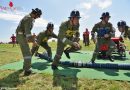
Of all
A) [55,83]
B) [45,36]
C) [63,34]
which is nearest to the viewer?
[55,83]

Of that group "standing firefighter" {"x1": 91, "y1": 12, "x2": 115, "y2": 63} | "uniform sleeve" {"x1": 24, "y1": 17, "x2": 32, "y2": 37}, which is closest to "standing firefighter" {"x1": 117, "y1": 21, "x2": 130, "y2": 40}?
Answer: "standing firefighter" {"x1": 91, "y1": 12, "x2": 115, "y2": 63}

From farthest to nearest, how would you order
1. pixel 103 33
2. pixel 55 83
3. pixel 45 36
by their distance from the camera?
pixel 45 36, pixel 103 33, pixel 55 83

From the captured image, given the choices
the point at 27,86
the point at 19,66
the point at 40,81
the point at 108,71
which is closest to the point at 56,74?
the point at 40,81

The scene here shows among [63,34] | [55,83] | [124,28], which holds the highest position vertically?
[124,28]

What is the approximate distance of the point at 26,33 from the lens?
940cm

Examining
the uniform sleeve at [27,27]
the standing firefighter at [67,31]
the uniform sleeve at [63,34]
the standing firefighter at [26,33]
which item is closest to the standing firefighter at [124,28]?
the standing firefighter at [67,31]

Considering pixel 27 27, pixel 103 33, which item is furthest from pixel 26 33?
pixel 103 33

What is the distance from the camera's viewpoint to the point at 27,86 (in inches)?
328

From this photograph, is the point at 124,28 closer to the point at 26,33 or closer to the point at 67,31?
the point at 67,31

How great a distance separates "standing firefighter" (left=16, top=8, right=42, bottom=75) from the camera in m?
9.43

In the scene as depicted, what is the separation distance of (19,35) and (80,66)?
9.28ft

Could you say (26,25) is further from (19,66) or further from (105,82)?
(105,82)

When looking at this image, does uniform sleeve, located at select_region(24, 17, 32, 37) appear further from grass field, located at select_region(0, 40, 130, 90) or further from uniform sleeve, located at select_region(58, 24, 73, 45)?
grass field, located at select_region(0, 40, 130, 90)

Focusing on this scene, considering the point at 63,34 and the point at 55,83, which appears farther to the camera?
the point at 63,34
